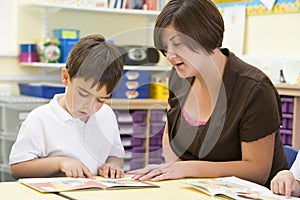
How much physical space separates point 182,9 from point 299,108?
4.69ft

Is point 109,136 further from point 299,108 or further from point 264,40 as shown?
point 264,40

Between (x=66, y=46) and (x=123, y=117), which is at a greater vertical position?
(x=66, y=46)

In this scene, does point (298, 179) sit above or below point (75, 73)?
below

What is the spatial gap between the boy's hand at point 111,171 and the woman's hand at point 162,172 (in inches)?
1.7

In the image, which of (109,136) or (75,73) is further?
(109,136)

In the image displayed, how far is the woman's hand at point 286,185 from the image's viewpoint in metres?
1.45

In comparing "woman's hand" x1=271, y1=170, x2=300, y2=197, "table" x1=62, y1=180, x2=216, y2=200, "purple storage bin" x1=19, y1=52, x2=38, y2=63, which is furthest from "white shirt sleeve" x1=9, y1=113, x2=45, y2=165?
"purple storage bin" x1=19, y1=52, x2=38, y2=63

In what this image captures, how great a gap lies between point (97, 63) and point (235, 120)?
43 cm

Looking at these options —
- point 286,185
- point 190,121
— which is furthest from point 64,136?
point 286,185

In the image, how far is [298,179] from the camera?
1.50m

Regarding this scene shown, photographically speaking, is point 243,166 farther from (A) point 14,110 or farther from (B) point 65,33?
(B) point 65,33

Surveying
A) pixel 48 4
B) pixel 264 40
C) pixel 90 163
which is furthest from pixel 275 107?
pixel 48 4

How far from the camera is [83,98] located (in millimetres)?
1631

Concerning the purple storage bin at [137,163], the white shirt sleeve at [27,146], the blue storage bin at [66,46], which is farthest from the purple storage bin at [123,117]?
the blue storage bin at [66,46]
